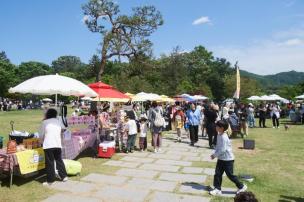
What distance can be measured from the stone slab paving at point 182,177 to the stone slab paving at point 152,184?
332mm

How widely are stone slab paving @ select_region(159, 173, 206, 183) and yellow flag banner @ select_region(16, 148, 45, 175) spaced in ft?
8.86

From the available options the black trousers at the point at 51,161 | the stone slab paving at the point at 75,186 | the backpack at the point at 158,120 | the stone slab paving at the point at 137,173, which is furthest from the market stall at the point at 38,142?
the backpack at the point at 158,120

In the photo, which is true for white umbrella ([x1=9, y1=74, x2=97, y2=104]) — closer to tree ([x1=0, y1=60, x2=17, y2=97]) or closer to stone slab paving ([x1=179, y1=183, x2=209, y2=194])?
stone slab paving ([x1=179, y1=183, x2=209, y2=194])

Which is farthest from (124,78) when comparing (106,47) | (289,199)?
(289,199)

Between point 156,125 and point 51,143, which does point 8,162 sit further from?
point 156,125

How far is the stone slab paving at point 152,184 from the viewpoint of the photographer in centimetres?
693

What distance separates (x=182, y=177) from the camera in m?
7.89

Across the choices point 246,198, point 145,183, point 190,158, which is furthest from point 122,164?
point 246,198

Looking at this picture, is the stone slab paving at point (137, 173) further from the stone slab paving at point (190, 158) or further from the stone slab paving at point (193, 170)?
the stone slab paving at point (190, 158)

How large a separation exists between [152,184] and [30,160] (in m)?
2.59

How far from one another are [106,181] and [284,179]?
13.5ft

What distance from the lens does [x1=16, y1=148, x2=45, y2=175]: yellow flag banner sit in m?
6.78

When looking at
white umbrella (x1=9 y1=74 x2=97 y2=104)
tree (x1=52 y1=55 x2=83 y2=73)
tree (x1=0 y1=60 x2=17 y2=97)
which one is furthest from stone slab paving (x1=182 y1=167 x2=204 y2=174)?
tree (x1=52 y1=55 x2=83 y2=73)

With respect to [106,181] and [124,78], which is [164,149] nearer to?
[106,181]
